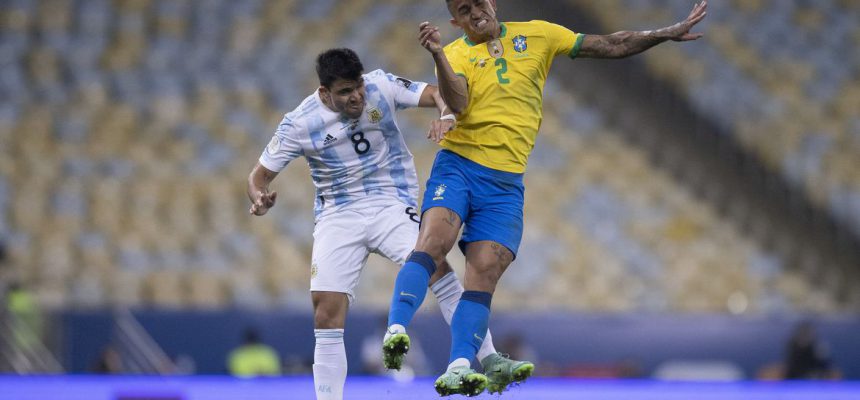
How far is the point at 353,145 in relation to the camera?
7129mm

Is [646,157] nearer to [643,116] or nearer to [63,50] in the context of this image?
[643,116]

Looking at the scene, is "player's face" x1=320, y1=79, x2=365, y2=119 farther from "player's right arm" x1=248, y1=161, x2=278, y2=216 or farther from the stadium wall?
the stadium wall

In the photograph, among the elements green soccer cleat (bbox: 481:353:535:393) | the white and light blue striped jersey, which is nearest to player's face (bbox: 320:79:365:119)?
the white and light blue striped jersey

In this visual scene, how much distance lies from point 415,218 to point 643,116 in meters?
11.3

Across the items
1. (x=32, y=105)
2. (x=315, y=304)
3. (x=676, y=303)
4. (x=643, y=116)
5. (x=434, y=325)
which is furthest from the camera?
(x=643, y=116)

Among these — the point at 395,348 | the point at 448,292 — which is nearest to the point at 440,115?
the point at 448,292

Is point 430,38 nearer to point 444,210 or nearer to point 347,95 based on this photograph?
point 347,95

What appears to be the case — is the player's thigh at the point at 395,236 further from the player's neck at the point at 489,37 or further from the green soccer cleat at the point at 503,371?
the player's neck at the point at 489,37

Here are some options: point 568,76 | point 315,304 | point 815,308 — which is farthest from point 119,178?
point 315,304

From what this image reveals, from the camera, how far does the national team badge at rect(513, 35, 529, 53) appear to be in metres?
6.89

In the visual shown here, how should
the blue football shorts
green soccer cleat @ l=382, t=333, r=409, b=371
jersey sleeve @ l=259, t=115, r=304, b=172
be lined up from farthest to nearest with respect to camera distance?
jersey sleeve @ l=259, t=115, r=304, b=172
the blue football shorts
green soccer cleat @ l=382, t=333, r=409, b=371

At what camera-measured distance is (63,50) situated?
1759 centimetres

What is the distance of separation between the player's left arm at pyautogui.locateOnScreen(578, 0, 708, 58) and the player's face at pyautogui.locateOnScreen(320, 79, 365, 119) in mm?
1213

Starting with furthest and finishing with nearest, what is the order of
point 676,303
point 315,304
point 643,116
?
point 643,116 < point 676,303 < point 315,304
